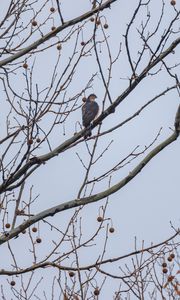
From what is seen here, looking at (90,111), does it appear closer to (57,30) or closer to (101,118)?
(57,30)

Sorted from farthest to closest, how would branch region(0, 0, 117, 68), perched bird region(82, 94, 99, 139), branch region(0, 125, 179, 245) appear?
perched bird region(82, 94, 99, 139), branch region(0, 0, 117, 68), branch region(0, 125, 179, 245)

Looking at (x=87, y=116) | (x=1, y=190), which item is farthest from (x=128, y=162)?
(x=87, y=116)

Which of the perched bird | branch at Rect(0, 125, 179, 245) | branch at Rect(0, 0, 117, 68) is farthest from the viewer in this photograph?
the perched bird

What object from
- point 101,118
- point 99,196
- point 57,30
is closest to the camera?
point 99,196

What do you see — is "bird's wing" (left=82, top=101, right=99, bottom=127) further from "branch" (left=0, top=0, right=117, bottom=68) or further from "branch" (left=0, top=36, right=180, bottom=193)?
"branch" (left=0, top=36, right=180, bottom=193)

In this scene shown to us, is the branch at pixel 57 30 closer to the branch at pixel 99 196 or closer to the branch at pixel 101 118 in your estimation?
the branch at pixel 101 118

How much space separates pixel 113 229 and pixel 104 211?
3.33 ft

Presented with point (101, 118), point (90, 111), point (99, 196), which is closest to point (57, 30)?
point (101, 118)

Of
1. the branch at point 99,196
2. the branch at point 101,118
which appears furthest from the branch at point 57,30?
the branch at point 99,196

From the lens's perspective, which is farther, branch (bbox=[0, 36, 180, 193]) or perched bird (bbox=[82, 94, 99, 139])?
perched bird (bbox=[82, 94, 99, 139])

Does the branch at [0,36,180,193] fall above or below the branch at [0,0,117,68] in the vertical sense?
below

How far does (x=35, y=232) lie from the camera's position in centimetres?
569

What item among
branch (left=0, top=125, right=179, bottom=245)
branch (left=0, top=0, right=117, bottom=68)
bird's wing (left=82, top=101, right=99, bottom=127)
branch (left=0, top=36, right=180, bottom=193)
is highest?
bird's wing (left=82, top=101, right=99, bottom=127)

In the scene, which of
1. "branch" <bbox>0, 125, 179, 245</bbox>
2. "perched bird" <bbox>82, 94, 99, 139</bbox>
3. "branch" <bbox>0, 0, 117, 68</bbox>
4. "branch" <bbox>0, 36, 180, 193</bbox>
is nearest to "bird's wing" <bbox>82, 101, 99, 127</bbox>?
"perched bird" <bbox>82, 94, 99, 139</bbox>
